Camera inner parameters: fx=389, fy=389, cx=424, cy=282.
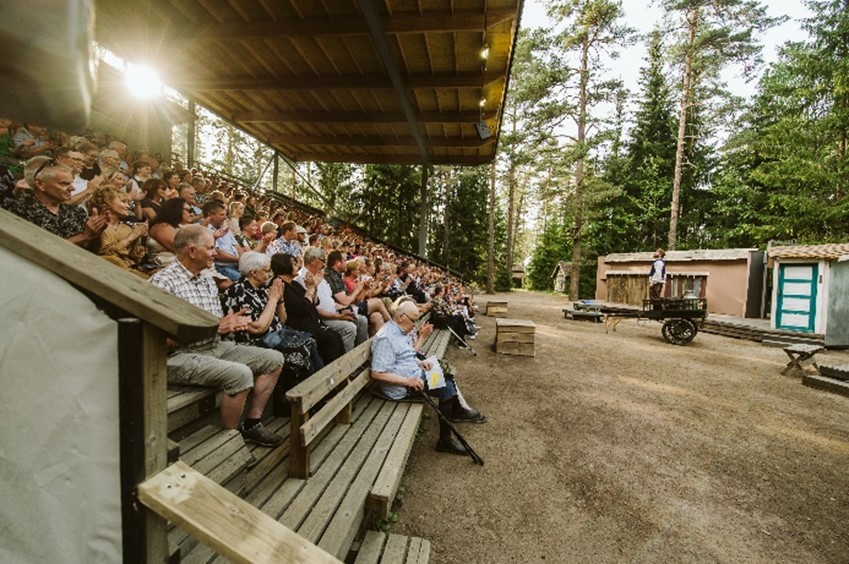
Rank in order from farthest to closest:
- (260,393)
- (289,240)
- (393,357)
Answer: (289,240), (393,357), (260,393)

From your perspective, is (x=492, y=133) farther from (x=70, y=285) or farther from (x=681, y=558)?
(x=70, y=285)

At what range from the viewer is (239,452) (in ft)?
7.78

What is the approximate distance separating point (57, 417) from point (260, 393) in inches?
77.0

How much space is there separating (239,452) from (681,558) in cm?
340

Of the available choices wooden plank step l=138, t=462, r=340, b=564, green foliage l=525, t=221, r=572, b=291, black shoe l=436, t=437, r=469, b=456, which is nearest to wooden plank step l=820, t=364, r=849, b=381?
black shoe l=436, t=437, r=469, b=456

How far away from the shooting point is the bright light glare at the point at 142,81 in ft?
29.5

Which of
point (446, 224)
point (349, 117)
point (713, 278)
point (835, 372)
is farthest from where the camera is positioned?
point (446, 224)

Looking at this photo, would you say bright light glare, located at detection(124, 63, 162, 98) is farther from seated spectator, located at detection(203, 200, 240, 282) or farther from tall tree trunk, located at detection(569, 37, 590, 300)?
tall tree trunk, located at detection(569, 37, 590, 300)

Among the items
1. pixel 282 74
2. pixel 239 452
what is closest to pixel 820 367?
pixel 239 452

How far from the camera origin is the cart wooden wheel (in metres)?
11.2

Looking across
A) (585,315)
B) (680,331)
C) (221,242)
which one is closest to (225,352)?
(221,242)

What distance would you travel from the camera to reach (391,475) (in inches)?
111

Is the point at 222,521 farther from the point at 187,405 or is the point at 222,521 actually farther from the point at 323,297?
the point at 323,297

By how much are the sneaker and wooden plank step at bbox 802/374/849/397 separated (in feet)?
31.4
